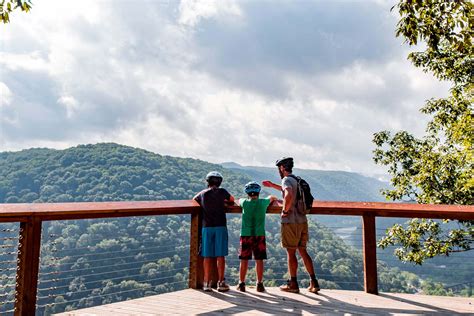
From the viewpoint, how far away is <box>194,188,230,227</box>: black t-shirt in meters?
4.44

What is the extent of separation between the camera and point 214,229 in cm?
443

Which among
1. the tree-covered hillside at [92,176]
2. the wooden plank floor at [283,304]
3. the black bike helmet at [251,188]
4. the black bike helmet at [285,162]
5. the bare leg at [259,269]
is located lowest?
the wooden plank floor at [283,304]

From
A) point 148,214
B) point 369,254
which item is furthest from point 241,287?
point 369,254

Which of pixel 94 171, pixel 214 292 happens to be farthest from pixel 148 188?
pixel 214 292

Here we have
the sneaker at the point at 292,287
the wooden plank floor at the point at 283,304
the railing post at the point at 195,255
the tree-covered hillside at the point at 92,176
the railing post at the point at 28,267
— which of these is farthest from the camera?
the tree-covered hillside at the point at 92,176

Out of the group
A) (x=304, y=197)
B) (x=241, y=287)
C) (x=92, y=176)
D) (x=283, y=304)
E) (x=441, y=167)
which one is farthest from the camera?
(x=92, y=176)

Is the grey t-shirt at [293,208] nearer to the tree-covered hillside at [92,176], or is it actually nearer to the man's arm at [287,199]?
the man's arm at [287,199]

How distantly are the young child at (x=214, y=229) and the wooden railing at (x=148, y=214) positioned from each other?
13 cm

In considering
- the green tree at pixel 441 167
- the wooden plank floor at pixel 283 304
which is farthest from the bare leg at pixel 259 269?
the green tree at pixel 441 167

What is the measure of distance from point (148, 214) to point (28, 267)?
1.25 meters

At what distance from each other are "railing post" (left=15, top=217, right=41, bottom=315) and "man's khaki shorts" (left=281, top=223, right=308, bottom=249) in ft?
8.00

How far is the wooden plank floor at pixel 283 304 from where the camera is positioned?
3549 millimetres

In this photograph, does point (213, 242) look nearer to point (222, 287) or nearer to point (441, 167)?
point (222, 287)

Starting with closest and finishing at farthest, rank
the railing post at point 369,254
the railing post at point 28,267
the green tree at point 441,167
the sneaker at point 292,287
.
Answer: the railing post at point 28,267, the railing post at point 369,254, the sneaker at point 292,287, the green tree at point 441,167
